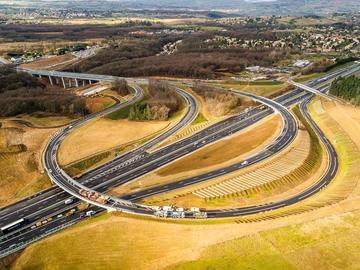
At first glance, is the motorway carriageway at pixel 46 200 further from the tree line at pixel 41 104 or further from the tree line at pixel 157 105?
the tree line at pixel 41 104

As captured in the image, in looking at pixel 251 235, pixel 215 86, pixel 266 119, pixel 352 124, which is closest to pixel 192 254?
pixel 251 235

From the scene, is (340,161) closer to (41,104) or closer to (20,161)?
(20,161)

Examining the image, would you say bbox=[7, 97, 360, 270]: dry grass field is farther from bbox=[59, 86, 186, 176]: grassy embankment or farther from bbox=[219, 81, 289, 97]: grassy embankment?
bbox=[219, 81, 289, 97]: grassy embankment

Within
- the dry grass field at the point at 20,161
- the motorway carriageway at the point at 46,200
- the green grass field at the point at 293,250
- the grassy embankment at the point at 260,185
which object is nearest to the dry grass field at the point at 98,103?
the dry grass field at the point at 20,161

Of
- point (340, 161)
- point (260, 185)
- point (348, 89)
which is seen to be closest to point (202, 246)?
point (260, 185)

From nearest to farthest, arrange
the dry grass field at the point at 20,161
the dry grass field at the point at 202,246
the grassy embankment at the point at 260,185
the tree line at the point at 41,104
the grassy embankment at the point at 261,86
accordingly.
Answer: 1. the dry grass field at the point at 202,246
2. the grassy embankment at the point at 260,185
3. the dry grass field at the point at 20,161
4. the tree line at the point at 41,104
5. the grassy embankment at the point at 261,86

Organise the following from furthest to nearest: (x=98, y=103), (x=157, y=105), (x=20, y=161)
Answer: (x=98, y=103) < (x=157, y=105) < (x=20, y=161)

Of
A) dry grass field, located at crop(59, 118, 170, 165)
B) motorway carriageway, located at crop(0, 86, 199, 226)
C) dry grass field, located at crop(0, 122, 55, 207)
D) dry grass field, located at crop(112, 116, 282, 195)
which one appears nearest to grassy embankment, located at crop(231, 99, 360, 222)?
dry grass field, located at crop(112, 116, 282, 195)
